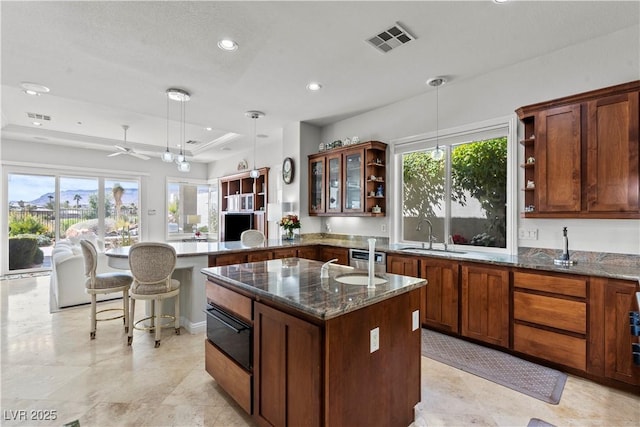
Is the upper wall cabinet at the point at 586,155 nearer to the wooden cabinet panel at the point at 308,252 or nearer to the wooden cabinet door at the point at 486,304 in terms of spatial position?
the wooden cabinet door at the point at 486,304

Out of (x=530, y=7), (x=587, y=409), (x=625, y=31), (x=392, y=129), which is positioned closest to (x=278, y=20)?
(x=530, y=7)

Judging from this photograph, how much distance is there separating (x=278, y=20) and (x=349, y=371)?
8.35ft

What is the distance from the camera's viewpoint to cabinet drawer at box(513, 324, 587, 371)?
245 centimetres

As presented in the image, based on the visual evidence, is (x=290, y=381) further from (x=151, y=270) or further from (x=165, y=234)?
(x=165, y=234)

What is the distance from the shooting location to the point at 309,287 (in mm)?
1808

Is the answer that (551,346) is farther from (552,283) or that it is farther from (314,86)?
(314,86)

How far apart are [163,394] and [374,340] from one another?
5.76 feet

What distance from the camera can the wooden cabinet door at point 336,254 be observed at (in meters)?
4.39

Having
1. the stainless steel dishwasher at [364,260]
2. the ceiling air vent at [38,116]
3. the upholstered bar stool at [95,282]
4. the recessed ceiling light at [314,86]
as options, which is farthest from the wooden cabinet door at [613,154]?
the ceiling air vent at [38,116]

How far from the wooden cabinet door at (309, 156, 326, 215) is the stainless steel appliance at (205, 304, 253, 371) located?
3.03 m

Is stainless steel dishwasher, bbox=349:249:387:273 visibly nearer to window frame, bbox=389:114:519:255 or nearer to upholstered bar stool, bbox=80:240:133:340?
window frame, bbox=389:114:519:255

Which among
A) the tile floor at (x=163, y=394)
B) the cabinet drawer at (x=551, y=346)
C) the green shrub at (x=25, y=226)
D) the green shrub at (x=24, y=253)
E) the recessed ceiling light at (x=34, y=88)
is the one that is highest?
the recessed ceiling light at (x=34, y=88)

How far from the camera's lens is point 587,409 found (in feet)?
6.90

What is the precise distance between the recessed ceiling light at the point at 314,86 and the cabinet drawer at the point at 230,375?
2956mm
